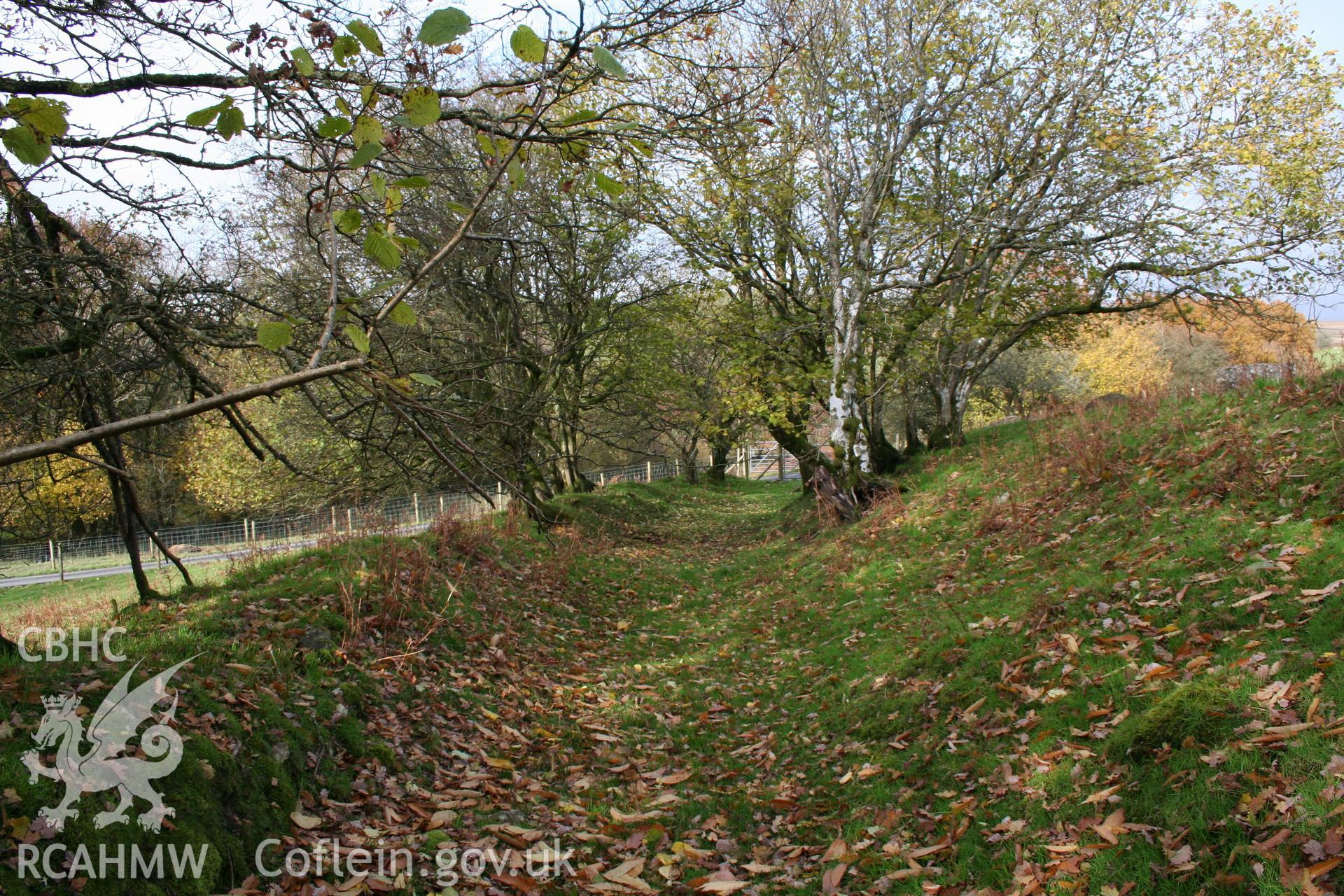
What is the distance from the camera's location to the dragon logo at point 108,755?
3377mm

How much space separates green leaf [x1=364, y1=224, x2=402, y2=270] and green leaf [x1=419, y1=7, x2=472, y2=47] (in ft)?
1.85

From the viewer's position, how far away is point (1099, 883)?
321 centimetres

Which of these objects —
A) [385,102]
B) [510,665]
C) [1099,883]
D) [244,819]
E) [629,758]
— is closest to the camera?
[1099,883]

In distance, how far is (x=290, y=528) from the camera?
54.5ft

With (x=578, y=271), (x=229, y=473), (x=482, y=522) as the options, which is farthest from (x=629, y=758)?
(x=229, y=473)

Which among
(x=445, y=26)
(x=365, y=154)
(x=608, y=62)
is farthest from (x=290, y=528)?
(x=608, y=62)

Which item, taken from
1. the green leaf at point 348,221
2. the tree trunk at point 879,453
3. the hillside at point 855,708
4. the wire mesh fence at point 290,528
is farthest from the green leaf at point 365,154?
the tree trunk at point 879,453

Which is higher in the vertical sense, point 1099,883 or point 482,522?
point 482,522

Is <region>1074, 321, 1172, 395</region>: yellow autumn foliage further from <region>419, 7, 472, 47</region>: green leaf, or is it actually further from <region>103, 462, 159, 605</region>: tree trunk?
<region>419, 7, 472, 47</region>: green leaf

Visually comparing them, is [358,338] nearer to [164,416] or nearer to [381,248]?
[381,248]

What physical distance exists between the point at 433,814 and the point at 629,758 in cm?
169

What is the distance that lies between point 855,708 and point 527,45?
5.54 meters

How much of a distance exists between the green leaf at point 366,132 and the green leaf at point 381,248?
23 centimetres

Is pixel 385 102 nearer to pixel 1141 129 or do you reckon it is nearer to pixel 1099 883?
pixel 1099 883
